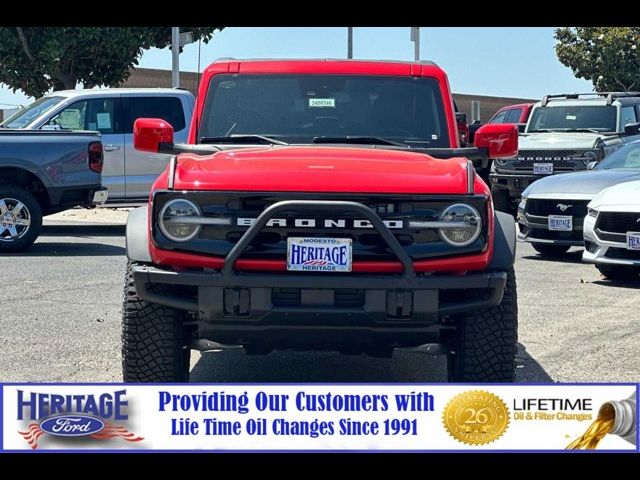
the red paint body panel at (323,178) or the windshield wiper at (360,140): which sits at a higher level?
the windshield wiper at (360,140)

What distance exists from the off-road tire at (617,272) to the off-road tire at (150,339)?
6.55 m

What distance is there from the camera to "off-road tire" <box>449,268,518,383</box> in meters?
5.69

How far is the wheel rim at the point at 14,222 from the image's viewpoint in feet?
44.3

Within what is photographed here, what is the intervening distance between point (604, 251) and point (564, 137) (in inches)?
297

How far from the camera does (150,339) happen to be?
5.69 metres

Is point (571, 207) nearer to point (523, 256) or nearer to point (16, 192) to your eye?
point (523, 256)

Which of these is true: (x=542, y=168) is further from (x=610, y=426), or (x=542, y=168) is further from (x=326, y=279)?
(x=610, y=426)

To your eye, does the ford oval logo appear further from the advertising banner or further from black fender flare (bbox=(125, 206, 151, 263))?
black fender flare (bbox=(125, 206, 151, 263))

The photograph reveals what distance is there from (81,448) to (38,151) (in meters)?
9.32

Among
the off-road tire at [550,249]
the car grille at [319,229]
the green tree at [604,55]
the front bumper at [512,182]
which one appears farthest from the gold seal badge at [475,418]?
the green tree at [604,55]

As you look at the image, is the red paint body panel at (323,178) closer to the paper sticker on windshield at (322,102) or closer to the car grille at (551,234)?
the paper sticker on windshield at (322,102)

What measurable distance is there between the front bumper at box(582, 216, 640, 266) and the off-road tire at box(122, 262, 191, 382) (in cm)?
→ 616

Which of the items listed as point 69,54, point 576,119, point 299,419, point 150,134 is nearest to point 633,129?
point 576,119
